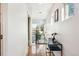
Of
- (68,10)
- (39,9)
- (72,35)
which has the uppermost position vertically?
(39,9)

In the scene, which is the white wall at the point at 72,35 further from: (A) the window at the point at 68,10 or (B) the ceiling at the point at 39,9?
(B) the ceiling at the point at 39,9

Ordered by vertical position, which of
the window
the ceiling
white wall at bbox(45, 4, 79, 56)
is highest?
the ceiling

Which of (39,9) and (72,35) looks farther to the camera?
(39,9)

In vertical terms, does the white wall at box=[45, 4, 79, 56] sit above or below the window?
below

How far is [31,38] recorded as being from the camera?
20.5 feet

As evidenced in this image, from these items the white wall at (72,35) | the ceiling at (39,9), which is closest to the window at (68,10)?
the white wall at (72,35)

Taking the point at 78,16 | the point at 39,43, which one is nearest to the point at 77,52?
the point at 78,16

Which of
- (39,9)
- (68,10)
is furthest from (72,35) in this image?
(39,9)

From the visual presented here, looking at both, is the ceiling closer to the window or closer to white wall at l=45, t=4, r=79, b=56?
the window

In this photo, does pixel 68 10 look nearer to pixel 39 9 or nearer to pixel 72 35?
pixel 72 35

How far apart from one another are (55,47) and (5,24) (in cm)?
169

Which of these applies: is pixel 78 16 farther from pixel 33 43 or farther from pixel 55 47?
pixel 33 43

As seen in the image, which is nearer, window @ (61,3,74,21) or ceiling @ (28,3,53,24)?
window @ (61,3,74,21)

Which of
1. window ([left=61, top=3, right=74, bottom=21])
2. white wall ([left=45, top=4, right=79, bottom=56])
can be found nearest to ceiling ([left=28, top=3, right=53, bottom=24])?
window ([left=61, top=3, right=74, bottom=21])
